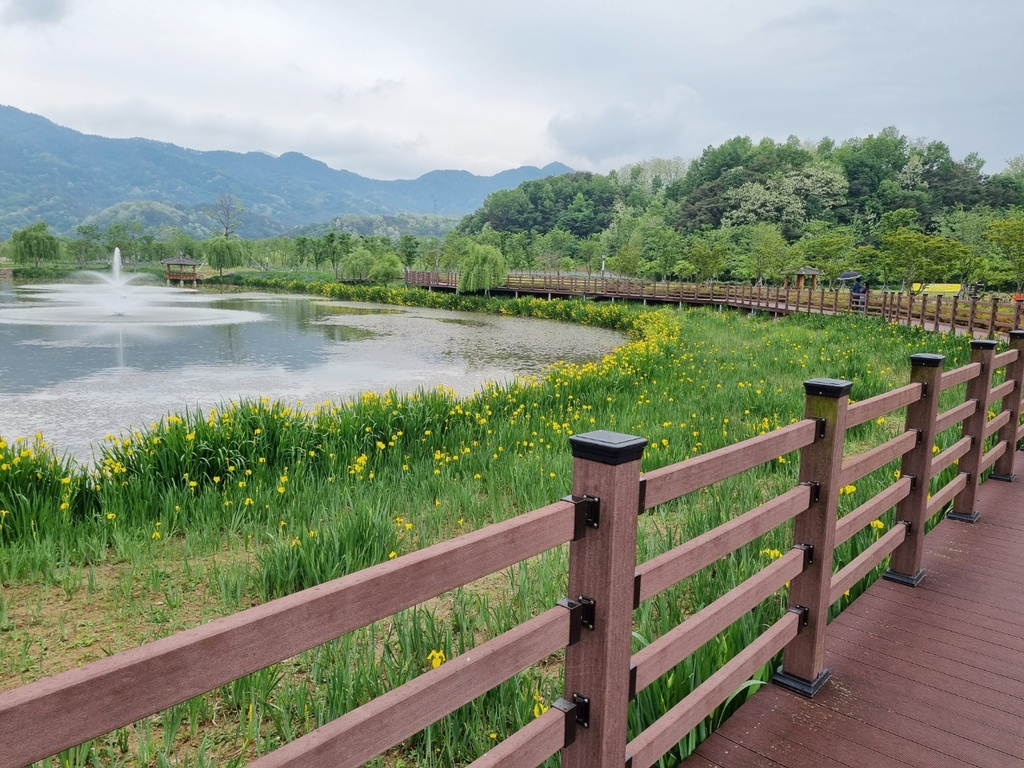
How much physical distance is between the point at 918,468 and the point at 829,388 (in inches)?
61.8

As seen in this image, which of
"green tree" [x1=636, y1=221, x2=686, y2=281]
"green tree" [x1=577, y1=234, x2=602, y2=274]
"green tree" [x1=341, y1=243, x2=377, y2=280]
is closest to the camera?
"green tree" [x1=341, y1=243, x2=377, y2=280]

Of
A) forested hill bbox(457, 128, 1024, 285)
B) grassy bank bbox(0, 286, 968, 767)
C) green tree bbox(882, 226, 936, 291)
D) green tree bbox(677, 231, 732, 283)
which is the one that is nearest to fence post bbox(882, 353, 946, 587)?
grassy bank bbox(0, 286, 968, 767)

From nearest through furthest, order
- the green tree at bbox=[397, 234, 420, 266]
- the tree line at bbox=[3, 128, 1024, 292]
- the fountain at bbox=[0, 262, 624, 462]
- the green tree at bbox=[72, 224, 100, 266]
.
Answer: the fountain at bbox=[0, 262, 624, 462] → the tree line at bbox=[3, 128, 1024, 292] → the green tree at bbox=[397, 234, 420, 266] → the green tree at bbox=[72, 224, 100, 266]

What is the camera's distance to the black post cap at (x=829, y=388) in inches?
100

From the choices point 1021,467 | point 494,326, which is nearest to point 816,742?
point 1021,467

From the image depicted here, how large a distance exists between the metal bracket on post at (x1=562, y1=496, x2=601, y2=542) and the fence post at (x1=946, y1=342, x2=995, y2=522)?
154 inches

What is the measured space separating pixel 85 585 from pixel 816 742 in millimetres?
4219

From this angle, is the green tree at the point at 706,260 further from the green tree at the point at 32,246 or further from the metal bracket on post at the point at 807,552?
the green tree at the point at 32,246

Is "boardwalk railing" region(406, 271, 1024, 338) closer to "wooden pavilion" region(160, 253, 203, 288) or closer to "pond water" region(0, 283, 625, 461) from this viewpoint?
"pond water" region(0, 283, 625, 461)

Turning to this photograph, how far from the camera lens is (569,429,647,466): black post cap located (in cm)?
157

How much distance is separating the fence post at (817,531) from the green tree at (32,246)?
98.5 m

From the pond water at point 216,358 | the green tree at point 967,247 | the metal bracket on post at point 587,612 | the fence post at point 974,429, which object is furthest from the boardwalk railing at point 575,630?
the green tree at point 967,247

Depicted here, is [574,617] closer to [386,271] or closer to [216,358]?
[216,358]

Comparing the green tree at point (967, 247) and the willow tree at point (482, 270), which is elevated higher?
the green tree at point (967, 247)
